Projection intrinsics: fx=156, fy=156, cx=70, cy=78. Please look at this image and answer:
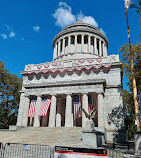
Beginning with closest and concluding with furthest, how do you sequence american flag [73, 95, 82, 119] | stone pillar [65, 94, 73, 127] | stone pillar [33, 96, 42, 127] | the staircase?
the staircase < stone pillar [65, 94, 73, 127] < american flag [73, 95, 82, 119] < stone pillar [33, 96, 42, 127]

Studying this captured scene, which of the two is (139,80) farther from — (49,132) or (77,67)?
(49,132)

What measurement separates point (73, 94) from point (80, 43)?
24031mm

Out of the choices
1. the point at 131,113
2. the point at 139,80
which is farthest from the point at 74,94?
the point at 131,113

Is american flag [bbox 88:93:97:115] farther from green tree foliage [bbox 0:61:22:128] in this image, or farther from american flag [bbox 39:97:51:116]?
green tree foliage [bbox 0:61:22:128]

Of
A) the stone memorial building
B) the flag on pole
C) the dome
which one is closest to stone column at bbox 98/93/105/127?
the stone memorial building

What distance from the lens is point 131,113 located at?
131ft

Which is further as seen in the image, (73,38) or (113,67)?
(73,38)

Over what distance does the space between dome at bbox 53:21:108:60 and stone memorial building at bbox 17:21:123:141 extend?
10.7 meters

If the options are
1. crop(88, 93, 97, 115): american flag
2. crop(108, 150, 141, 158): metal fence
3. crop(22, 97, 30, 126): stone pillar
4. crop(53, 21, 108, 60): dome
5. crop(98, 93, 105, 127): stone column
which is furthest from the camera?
crop(53, 21, 108, 60): dome

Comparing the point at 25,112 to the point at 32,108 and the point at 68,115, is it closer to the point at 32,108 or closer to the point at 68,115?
the point at 32,108

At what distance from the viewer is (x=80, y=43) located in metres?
47.5

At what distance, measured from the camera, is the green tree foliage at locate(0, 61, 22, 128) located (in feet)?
125

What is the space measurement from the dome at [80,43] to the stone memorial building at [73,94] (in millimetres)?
10663

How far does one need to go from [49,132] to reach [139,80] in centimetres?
1545
